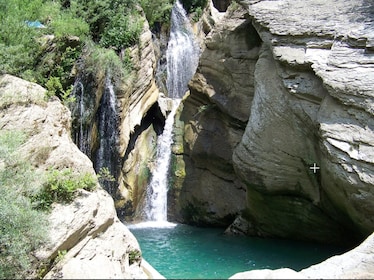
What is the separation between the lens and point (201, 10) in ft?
77.8

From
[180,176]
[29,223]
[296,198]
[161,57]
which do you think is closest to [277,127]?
[296,198]

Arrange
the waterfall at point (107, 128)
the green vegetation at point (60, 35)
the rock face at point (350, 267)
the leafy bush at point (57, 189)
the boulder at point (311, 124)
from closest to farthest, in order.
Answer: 1. the rock face at point (350, 267)
2. the leafy bush at point (57, 189)
3. the boulder at point (311, 124)
4. the green vegetation at point (60, 35)
5. the waterfall at point (107, 128)

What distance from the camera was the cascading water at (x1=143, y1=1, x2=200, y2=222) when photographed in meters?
17.0

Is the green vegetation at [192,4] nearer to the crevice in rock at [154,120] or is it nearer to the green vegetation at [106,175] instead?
the crevice in rock at [154,120]

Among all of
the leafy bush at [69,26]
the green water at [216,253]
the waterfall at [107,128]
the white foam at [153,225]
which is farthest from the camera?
the white foam at [153,225]

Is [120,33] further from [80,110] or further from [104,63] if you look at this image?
[80,110]

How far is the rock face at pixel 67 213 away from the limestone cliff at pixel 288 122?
503 cm

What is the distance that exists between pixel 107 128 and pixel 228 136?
4.24 metres

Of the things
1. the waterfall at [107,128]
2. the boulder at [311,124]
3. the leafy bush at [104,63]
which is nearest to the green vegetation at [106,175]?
the waterfall at [107,128]

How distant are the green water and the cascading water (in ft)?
6.35

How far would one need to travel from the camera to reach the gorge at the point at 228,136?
820cm

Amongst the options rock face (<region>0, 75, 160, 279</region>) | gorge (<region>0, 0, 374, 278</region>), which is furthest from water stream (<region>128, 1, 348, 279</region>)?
rock face (<region>0, 75, 160, 279</region>)

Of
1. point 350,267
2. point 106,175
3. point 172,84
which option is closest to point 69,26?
point 106,175

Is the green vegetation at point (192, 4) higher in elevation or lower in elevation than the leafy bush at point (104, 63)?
higher
